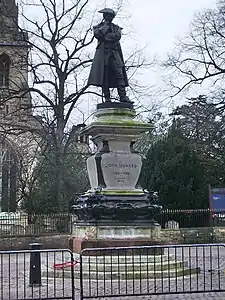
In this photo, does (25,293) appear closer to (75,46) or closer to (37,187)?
(75,46)

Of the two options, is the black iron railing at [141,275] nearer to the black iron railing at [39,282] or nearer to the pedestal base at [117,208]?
the black iron railing at [39,282]

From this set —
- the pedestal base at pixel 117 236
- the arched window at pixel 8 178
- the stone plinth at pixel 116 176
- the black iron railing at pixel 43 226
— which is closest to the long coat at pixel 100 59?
the stone plinth at pixel 116 176

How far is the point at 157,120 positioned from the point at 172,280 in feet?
143

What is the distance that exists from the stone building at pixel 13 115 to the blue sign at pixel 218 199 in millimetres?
10268

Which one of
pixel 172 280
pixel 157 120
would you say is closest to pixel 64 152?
pixel 172 280

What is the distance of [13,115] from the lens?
113ft

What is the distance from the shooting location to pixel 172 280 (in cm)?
1252

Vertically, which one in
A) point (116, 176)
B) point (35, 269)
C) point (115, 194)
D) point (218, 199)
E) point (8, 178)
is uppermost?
point (8, 178)

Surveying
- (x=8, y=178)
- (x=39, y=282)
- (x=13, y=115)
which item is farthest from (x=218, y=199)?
(x=8, y=178)

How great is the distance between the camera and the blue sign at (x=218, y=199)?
29.4m

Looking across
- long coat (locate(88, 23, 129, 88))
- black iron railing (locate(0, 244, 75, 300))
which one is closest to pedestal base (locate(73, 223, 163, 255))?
black iron railing (locate(0, 244, 75, 300))

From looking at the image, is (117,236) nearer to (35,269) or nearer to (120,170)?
(120,170)

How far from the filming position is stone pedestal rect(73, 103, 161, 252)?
14453 mm

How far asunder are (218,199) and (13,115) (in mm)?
12634
